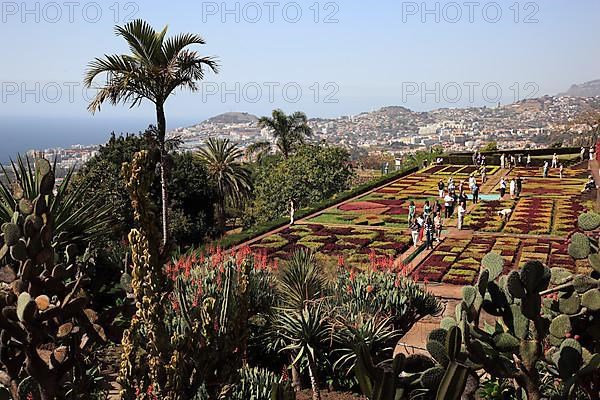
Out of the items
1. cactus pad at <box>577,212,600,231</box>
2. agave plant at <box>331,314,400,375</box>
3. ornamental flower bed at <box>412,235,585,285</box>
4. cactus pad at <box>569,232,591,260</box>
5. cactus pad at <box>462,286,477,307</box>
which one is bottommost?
ornamental flower bed at <box>412,235,585,285</box>

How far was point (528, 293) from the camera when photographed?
10.7 ft

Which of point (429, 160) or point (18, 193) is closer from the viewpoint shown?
point (18, 193)

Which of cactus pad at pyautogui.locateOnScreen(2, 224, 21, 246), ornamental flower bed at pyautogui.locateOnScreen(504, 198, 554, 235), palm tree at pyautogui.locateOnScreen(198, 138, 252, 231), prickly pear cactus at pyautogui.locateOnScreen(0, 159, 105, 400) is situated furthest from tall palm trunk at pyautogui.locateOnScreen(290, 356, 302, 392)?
palm tree at pyautogui.locateOnScreen(198, 138, 252, 231)

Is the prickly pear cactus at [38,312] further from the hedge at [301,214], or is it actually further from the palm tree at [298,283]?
the hedge at [301,214]

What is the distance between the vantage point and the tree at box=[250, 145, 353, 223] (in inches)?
1145

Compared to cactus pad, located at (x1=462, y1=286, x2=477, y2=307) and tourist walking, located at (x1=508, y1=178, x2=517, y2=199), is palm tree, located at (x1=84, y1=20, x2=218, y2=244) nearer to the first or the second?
cactus pad, located at (x1=462, y1=286, x2=477, y2=307)

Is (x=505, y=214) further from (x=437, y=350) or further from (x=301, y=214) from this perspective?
(x=437, y=350)

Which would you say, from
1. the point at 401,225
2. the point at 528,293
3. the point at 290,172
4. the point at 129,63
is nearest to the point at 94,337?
the point at 528,293

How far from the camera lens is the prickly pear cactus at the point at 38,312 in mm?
3494

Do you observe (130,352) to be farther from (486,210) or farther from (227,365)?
(486,210)

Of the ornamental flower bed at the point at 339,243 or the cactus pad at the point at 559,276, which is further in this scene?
the ornamental flower bed at the point at 339,243

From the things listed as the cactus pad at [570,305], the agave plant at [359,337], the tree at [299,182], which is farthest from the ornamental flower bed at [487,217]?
the cactus pad at [570,305]

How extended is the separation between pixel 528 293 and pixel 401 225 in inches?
703

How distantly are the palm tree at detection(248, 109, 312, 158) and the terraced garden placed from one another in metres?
8.85
